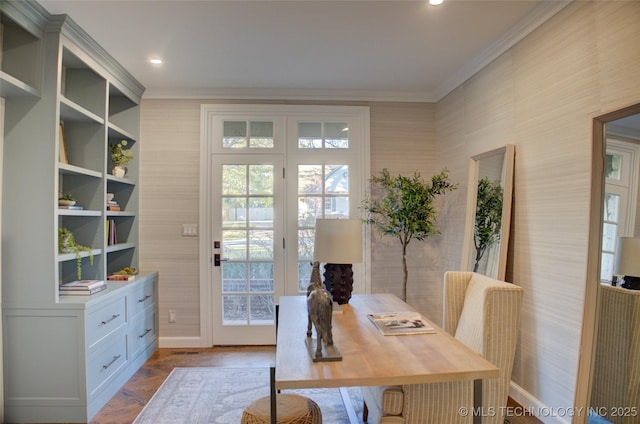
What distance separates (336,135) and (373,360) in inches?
107

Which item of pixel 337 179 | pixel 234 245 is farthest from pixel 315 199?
pixel 234 245

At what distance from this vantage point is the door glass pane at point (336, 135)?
12.3ft

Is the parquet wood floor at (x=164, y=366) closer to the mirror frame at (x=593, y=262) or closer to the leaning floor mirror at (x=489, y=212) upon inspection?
the mirror frame at (x=593, y=262)

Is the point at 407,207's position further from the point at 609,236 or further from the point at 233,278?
the point at 233,278

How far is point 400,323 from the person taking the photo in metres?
1.87

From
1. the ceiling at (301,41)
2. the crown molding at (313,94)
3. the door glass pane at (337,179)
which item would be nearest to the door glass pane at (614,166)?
the ceiling at (301,41)

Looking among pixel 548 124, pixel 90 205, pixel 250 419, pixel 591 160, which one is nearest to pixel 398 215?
pixel 548 124

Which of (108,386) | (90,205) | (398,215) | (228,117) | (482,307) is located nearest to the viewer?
(482,307)

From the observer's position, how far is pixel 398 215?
10.9 ft

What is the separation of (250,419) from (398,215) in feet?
7.08

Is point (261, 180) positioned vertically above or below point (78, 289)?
above

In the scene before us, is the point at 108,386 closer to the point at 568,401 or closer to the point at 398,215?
the point at 398,215

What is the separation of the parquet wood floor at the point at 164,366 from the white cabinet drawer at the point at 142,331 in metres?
0.17

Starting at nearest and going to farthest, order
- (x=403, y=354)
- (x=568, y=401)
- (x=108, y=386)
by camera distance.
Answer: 1. (x=403, y=354)
2. (x=568, y=401)
3. (x=108, y=386)
